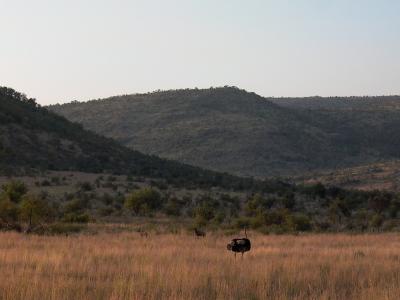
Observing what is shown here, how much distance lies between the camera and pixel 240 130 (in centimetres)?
10144

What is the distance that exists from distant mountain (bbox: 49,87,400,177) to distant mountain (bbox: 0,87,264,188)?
2729 cm

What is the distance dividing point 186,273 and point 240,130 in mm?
92312

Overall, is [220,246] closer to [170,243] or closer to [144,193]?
[170,243]

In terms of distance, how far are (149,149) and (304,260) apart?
8403 cm

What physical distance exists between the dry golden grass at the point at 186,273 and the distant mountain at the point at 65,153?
34806 millimetres

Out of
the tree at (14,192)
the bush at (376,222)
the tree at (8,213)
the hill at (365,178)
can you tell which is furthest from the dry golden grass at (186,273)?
the hill at (365,178)

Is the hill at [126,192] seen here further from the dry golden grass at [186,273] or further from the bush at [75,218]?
the dry golden grass at [186,273]

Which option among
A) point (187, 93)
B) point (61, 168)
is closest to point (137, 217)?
point (61, 168)

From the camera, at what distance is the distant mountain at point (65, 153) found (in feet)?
172

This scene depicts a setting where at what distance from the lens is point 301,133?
103750 millimetres

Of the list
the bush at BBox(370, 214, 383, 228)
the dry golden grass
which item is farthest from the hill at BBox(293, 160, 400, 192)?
the dry golden grass

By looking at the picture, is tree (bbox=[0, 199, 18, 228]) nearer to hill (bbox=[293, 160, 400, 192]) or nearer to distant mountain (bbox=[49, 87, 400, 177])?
hill (bbox=[293, 160, 400, 192])

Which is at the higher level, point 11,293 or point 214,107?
point 214,107

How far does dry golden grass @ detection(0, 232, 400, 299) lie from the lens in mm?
8055
